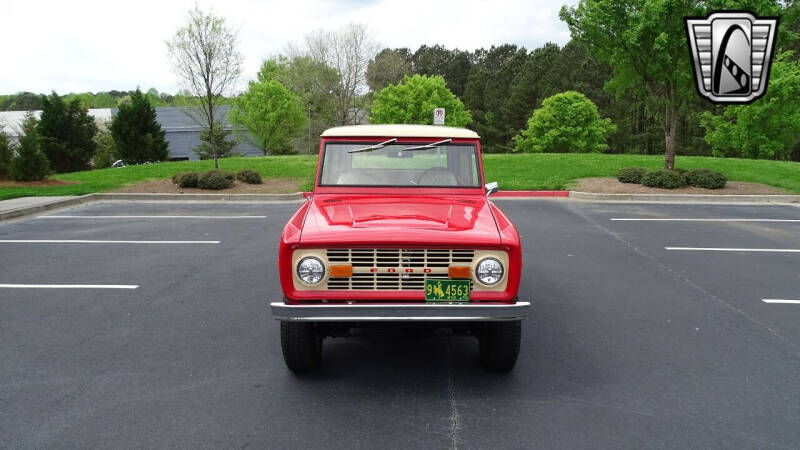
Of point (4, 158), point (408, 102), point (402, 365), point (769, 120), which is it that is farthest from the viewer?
point (408, 102)

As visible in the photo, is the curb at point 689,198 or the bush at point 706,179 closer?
the curb at point 689,198

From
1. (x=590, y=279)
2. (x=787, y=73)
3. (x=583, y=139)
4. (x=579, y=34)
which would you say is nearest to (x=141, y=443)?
(x=590, y=279)

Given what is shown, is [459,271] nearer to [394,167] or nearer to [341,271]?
[341,271]

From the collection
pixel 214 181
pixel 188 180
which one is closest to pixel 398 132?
pixel 214 181

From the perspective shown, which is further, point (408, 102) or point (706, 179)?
point (408, 102)

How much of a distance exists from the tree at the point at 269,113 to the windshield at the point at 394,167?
36186mm

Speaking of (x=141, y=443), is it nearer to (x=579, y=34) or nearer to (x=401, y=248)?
(x=401, y=248)

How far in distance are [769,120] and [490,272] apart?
39118 mm

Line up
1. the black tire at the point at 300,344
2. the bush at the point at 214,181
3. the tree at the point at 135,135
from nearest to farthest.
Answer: the black tire at the point at 300,344, the bush at the point at 214,181, the tree at the point at 135,135

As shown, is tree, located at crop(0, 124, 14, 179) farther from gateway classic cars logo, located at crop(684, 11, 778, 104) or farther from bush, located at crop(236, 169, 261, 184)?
gateway classic cars logo, located at crop(684, 11, 778, 104)

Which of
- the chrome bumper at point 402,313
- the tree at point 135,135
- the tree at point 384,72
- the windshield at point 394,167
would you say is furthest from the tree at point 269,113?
the chrome bumper at point 402,313

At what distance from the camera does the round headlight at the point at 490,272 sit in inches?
154

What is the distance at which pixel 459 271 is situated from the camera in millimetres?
3926

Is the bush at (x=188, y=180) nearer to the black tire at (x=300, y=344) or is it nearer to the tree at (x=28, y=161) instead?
the tree at (x=28, y=161)
